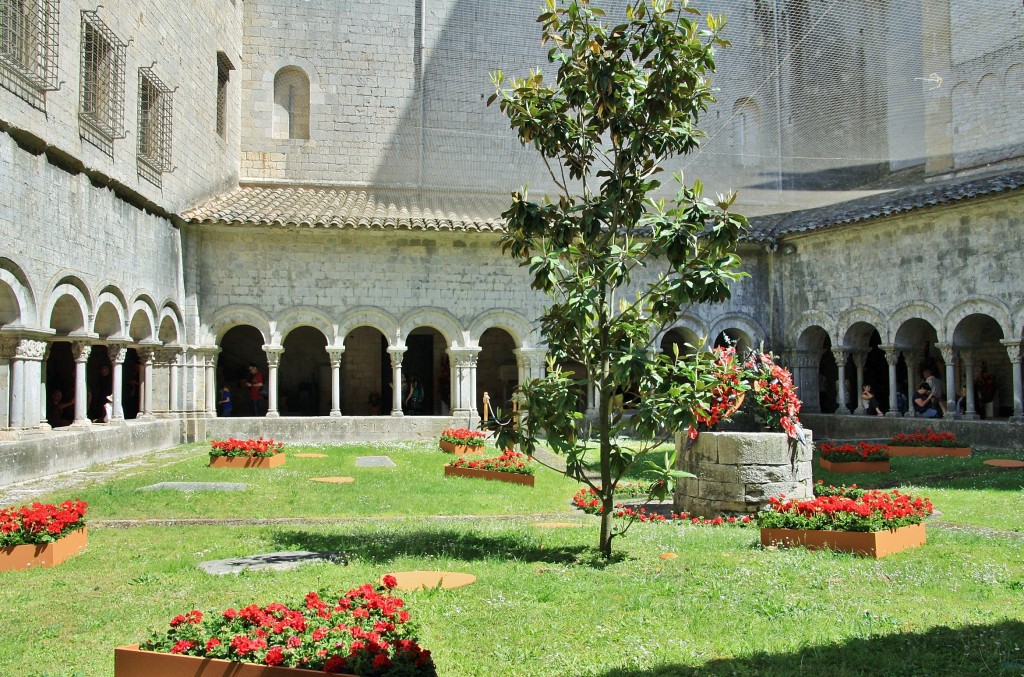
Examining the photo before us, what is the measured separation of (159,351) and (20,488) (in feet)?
21.7

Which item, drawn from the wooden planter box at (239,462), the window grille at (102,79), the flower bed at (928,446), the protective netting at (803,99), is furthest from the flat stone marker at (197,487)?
the protective netting at (803,99)

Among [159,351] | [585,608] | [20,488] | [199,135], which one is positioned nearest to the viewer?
[585,608]

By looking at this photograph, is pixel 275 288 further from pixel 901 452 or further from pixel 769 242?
pixel 901 452

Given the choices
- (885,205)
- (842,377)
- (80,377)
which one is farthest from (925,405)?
(80,377)

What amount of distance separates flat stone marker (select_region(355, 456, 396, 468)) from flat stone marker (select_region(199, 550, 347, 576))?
6.29 metres

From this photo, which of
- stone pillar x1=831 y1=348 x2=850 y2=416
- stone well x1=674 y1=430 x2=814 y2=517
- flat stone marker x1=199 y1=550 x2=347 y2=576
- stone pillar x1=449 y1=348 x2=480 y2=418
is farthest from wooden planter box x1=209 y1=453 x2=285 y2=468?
stone pillar x1=831 y1=348 x2=850 y2=416

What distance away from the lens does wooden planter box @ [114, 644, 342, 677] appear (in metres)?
3.85

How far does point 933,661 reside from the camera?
4.41m

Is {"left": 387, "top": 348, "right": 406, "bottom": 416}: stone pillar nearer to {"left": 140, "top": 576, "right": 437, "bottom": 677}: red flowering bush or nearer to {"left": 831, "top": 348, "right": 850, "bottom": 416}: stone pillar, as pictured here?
{"left": 831, "top": 348, "right": 850, "bottom": 416}: stone pillar

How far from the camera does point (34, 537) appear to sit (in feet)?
21.3

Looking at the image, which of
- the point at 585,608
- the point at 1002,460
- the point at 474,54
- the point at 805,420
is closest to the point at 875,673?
the point at 585,608

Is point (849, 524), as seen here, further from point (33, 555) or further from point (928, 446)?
point (928, 446)

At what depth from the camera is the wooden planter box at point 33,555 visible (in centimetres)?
640

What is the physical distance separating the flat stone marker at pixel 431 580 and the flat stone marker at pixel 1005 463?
998cm
